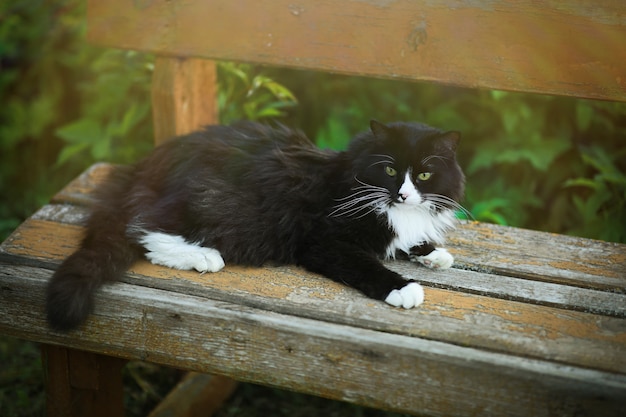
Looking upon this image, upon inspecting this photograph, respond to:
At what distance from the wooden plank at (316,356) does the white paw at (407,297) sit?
122mm

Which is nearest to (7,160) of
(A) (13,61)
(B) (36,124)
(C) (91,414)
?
(B) (36,124)

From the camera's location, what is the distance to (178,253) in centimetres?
198

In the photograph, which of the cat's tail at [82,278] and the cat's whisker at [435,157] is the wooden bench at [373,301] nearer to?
the cat's tail at [82,278]

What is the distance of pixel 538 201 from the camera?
3.10 meters

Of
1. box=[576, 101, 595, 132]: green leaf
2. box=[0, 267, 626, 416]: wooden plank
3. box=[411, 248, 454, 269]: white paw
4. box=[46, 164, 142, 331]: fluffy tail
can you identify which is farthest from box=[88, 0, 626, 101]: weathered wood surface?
box=[0, 267, 626, 416]: wooden plank

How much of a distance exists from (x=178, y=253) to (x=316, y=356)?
548 millimetres

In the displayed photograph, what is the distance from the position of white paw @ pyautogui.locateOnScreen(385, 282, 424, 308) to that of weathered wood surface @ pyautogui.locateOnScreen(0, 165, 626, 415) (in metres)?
0.02

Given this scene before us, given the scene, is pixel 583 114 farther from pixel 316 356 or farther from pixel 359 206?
pixel 316 356

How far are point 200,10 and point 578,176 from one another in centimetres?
183

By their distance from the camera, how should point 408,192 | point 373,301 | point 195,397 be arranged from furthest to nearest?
point 195,397, point 408,192, point 373,301

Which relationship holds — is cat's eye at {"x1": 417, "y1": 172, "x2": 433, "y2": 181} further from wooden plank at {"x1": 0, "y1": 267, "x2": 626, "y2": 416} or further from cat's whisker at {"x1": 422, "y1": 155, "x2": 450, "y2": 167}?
wooden plank at {"x1": 0, "y1": 267, "x2": 626, "y2": 416}

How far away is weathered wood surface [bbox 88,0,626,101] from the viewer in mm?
2096

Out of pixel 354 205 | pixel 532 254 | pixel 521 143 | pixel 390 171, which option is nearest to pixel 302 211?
pixel 354 205

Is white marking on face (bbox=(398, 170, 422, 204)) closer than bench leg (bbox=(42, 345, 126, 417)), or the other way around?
white marking on face (bbox=(398, 170, 422, 204))
